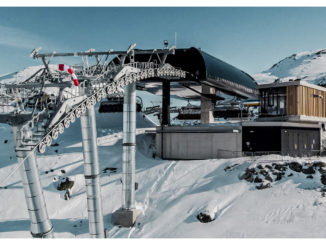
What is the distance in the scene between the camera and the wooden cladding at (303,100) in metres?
42.1

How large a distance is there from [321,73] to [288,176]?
452 feet

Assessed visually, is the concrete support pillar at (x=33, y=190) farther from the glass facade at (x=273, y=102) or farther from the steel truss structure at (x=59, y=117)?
the glass facade at (x=273, y=102)

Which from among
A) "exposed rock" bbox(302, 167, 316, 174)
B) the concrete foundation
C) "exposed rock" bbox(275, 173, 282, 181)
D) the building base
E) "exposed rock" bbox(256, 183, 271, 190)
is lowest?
the building base

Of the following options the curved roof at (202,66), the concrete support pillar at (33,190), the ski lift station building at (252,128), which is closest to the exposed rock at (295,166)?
the ski lift station building at (252,128)

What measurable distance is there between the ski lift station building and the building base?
1527 centimetres

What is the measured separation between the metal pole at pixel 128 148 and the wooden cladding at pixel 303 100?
2064cm

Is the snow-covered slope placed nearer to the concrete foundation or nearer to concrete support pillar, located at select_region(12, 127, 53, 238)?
the concrete foundation

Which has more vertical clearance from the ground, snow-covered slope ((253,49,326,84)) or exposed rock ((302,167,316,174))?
snow-covered slope ((253,49,326,84))

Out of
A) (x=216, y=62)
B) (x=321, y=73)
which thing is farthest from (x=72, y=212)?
(x=321, y=73)

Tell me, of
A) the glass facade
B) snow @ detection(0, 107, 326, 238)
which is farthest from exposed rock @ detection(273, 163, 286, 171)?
the glass facade

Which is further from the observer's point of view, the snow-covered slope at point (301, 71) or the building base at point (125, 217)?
the snow-covered slope at point (301, 71)

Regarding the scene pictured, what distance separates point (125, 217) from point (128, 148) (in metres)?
5.74

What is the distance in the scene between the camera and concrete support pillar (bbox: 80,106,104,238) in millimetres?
22688
